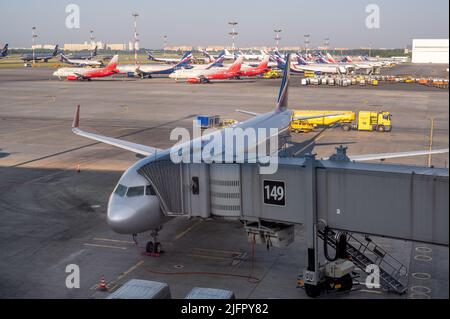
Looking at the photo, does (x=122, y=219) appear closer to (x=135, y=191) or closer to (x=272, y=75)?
(x=135, y=191)

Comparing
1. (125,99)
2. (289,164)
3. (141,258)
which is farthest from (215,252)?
(125,99)

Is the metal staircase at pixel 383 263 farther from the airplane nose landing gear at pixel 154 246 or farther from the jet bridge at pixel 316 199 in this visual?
the airplane nose landing gear at pixel 154 246

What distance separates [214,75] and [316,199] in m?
141

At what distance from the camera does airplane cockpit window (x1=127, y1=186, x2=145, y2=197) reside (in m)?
27.4

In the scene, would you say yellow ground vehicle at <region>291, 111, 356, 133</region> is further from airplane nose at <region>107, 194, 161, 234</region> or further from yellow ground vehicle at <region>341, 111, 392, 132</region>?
airplane nose at <region>107, 194, 161, 234</region>

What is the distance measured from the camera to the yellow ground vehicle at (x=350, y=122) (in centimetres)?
6838

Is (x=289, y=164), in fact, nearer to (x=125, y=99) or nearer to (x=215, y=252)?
(x=215, y=252)

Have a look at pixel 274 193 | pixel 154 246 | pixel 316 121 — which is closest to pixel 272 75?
pixel 316 121

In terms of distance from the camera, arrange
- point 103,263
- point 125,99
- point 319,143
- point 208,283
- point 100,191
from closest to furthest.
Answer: point 208,283 < point 103,263 < point 100,191 < point 319,143 < point 125,99

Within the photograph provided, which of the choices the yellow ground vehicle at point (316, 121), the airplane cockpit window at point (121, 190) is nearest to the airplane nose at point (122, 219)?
the airplane cockpit window at point (121, 190)

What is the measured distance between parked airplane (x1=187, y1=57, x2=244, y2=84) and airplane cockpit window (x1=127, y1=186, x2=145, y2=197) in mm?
133492

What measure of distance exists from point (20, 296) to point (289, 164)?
13811 mm

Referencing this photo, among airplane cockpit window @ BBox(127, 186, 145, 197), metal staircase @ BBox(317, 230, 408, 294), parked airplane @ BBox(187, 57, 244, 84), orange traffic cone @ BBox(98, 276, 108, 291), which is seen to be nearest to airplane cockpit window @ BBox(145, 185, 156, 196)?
airplane cockpit window @ BBox(127, 186, 145, 197)

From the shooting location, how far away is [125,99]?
4444 inches
